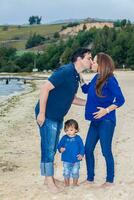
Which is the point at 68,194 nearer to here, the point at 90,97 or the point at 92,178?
the point at 92,178

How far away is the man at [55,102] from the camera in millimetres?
7602

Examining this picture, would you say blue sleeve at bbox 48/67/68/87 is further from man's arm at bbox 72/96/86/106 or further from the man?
man's arm at bbox 72/96/86/106

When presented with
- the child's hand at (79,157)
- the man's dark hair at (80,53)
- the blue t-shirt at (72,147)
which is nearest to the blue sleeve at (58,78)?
the man's dark hair at (80,53)

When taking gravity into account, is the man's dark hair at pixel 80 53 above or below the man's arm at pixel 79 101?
above

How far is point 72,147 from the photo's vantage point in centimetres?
799

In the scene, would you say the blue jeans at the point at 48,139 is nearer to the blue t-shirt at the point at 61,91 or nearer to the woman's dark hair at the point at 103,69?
the blue t-shirt at the point at 61,91

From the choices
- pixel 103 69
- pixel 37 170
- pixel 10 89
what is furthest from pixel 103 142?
pixel 10 89

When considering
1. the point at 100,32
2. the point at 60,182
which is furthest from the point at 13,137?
the point at 100,32

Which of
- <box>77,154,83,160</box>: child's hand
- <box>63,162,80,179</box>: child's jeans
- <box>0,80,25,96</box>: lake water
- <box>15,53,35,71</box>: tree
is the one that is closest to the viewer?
<box>77,154,83,160</box>: child's hand

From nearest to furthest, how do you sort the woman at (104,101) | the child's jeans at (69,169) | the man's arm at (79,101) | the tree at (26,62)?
1. the woman at (104,101)
2. the child's jeans at (69,169)
3. the man's arm at (79,101)
4. the tree at (26,62)

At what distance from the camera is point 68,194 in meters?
7.69

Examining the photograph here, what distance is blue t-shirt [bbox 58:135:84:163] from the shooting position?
26.2ft

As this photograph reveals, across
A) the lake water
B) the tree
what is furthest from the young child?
the tree

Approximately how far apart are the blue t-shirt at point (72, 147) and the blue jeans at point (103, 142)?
0.14m
